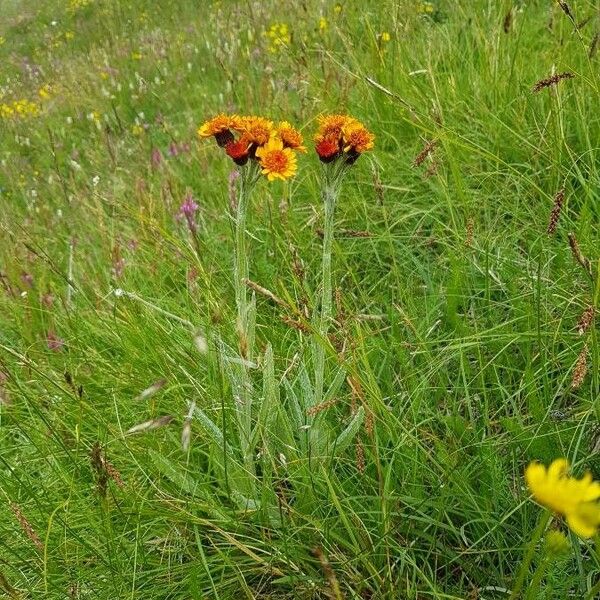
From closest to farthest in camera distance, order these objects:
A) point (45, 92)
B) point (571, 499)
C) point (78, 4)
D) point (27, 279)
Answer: point (571, 499) < point (27, 279) < point (45, 92) < point (78, 4)

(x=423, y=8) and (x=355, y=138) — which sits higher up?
(x=355, y=138)

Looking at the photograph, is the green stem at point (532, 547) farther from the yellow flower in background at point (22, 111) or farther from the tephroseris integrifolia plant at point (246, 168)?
the yellow flower in background at point (22, 111)

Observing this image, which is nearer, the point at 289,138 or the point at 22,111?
the point at 289,138

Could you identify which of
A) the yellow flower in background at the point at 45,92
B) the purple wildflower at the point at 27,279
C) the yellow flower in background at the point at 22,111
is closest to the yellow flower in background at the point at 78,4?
the yellow flower in background at the point at 45,92

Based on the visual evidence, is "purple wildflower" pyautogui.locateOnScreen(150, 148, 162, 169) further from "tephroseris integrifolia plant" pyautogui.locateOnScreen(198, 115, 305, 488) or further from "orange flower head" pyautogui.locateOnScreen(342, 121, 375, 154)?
"orange flower head" pyautogui.locateOnScreen(342, 121, 375, 154)

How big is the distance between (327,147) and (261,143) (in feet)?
0.43

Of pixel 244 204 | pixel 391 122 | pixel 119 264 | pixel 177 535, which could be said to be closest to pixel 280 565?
pixel 177 535

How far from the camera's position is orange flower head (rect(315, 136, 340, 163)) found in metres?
1.22

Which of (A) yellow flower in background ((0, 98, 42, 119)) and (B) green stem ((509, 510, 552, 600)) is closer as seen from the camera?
(B) green stem ((509, 510, 552, 600))

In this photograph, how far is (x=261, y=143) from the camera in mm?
1261

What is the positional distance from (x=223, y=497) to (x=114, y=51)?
20.5 feet

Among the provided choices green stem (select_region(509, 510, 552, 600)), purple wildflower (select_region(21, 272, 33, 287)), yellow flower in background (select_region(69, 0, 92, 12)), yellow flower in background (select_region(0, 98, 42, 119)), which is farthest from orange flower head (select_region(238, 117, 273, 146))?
yellow flower in background (select_region(69, 0, 92, 12))

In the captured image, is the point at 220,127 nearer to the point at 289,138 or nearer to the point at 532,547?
the point at 289,138

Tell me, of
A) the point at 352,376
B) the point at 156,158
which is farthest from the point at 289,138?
the point at 156,158
